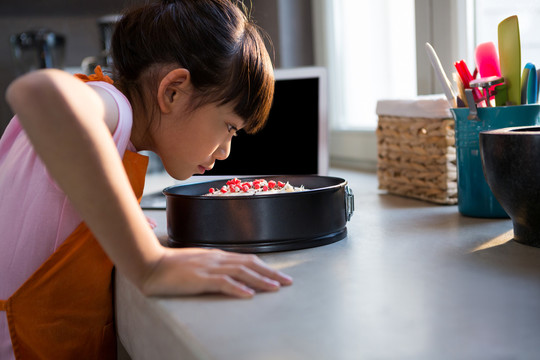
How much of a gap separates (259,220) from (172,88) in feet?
0.97

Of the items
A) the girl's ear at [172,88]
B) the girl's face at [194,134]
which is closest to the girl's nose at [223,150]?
the girl's face at [194,134]

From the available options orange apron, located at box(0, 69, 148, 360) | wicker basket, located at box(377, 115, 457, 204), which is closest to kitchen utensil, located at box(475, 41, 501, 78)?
wicker basket, located at box(377, 115, 457, 204)

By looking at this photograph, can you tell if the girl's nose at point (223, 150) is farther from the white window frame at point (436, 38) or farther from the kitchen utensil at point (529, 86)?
the white window frame at point (436, 38)

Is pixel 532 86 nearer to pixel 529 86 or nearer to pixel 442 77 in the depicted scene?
pixel 529 86

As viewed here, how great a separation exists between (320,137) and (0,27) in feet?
5.75

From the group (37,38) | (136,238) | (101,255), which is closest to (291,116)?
(101,255)

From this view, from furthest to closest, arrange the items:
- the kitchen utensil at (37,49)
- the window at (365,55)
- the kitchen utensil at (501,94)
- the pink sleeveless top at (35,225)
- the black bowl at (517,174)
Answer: the kitchen utensil at (37,49)
the window at (365,55)
the kitchen utensil at (501,94)
the pink sleeveless top at (35,225)
the black bowl at (517,174)

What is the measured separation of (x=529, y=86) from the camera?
0.85m

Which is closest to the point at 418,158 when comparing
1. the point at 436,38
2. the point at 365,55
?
the point at 436,38

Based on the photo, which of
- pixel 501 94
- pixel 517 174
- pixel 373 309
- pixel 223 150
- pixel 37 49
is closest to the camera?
pixel 373 309

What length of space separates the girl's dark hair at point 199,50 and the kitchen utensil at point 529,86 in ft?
1.32

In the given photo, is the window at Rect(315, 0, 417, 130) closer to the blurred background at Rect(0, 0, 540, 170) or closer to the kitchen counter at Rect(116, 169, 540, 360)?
the blurred background at Rect(0, 0, 540, 170)

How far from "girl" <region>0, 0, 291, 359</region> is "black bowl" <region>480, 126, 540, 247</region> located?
30 centimetres

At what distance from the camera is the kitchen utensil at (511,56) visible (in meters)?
0.85
